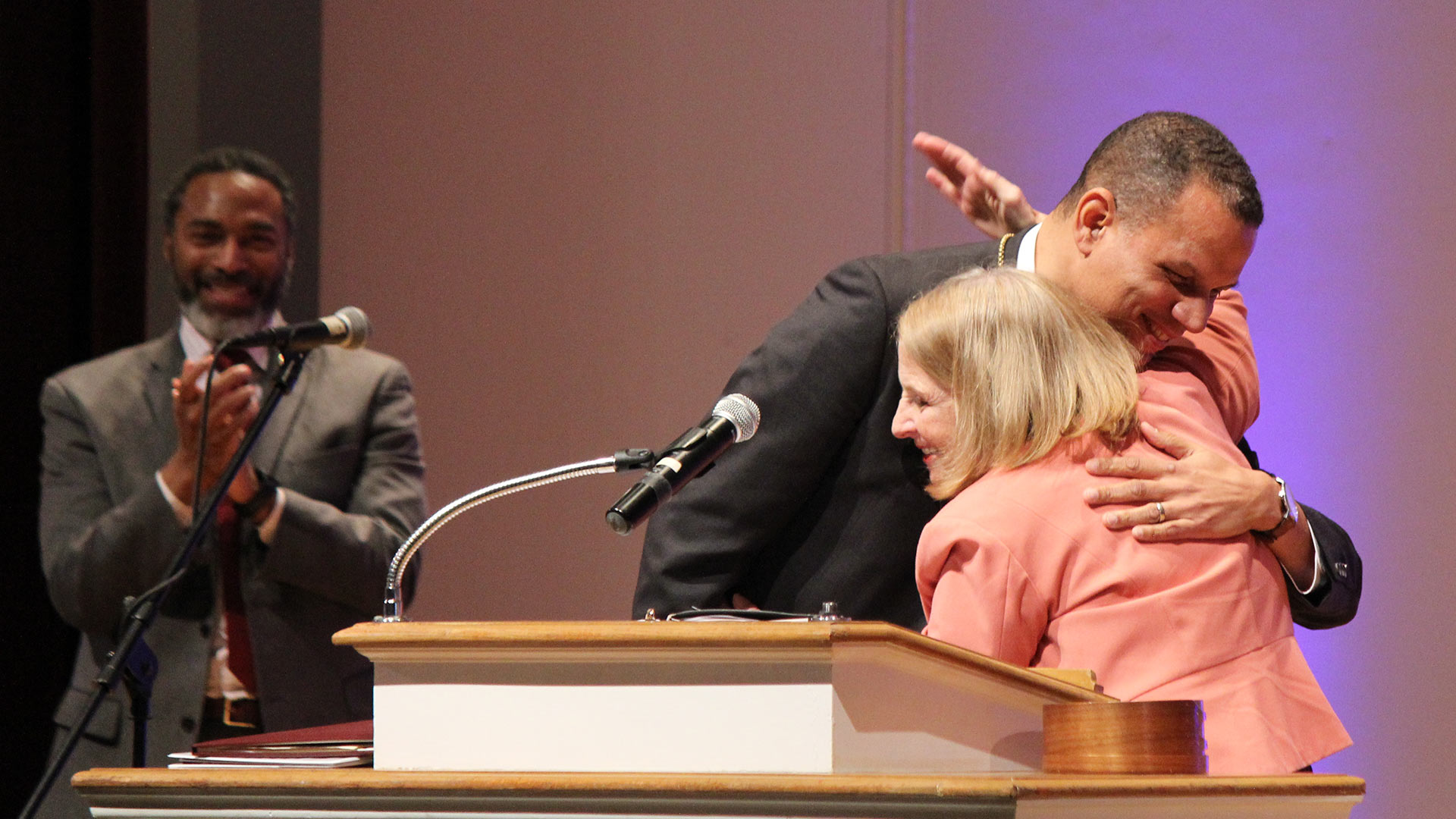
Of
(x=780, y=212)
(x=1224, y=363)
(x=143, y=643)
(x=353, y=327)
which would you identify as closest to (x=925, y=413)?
(x=1224, y=363)

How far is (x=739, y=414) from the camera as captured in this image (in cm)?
145

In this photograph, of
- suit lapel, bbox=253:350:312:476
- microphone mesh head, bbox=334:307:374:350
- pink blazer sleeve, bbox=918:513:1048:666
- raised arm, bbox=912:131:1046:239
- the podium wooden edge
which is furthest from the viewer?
suit lapel, bbox=253:350:312:476

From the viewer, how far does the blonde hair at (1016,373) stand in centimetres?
177

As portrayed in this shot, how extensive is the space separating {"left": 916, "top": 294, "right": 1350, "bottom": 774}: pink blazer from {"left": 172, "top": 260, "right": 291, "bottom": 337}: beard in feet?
6.66

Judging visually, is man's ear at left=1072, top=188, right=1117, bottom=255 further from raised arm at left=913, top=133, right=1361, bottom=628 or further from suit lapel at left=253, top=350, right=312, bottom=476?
suit lapel at left=253, top=350, right=312, bottom=476

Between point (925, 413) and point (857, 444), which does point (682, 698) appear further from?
point (857, 444)

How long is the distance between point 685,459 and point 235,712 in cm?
187

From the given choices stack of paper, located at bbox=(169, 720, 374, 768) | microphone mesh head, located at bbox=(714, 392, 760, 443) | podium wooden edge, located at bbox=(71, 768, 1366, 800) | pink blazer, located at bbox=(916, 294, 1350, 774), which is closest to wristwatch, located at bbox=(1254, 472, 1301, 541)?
pink blazer, located at bbox=(916, 294, 1350, 774)

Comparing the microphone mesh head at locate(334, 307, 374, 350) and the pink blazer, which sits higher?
the microphone mesh head at locate(334, 307, 374, 350)

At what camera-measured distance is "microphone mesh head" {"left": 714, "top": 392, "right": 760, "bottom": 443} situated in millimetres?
1444

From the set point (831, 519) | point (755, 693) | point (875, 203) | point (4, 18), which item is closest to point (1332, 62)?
point (875, 203)

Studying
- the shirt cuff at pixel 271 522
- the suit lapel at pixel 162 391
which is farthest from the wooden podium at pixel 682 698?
the suit lapel at pixel 162 391

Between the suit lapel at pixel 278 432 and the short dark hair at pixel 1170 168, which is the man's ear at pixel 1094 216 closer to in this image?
the short dark hair at pixel 1170 168

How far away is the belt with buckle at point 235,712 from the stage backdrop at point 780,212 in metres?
1.50
